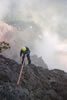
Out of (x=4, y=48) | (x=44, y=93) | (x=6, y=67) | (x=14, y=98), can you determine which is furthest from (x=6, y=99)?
(x=4, y=48)

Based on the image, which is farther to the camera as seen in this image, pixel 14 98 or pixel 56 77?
pixel 56 77

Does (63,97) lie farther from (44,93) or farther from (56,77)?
(56,77)

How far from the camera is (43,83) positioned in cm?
2028

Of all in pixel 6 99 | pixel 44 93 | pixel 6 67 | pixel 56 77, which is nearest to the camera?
pixel 6 99

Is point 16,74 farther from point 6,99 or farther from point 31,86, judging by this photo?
point 6,99

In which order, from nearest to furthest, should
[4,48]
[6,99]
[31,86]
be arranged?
[6,99]
[31,86]
[4,48]

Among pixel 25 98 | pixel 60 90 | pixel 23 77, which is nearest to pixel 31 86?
pixel 23 77

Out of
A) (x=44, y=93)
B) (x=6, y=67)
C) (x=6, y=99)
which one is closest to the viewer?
(x=6, y=99)

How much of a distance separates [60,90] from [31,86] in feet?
12.1

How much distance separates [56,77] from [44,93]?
7.25 meters

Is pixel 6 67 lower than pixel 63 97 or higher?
higher

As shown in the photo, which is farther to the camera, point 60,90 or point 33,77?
point 33,77

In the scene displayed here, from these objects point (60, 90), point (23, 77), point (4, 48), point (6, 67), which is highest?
point (4, 48)

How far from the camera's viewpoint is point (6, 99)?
1274cm
